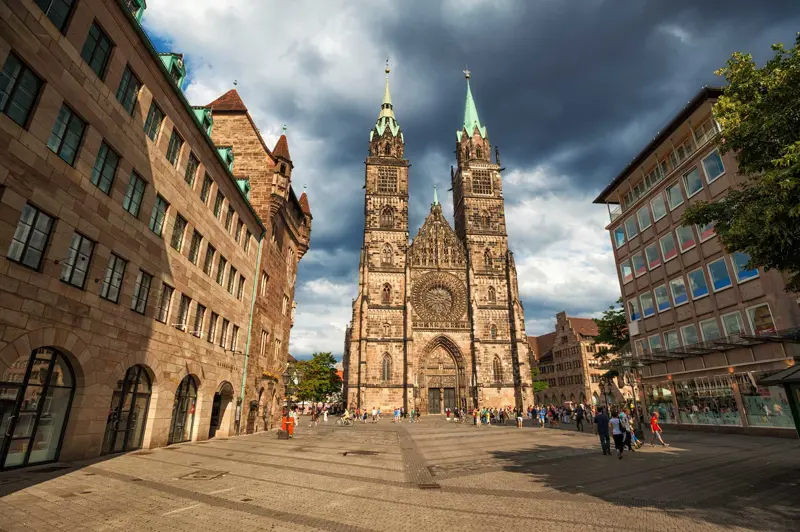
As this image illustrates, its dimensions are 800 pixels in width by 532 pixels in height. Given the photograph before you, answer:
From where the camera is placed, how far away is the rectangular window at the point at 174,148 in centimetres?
1375

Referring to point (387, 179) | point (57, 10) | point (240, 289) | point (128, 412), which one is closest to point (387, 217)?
point (387, 179)

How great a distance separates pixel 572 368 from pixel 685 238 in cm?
5250

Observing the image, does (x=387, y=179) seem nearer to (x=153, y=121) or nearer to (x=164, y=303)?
(x=153, y=121)

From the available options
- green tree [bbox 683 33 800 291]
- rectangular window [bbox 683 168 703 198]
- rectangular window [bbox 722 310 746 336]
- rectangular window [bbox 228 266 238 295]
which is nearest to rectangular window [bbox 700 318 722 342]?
rectangular window [bbox 722 310 746 336]

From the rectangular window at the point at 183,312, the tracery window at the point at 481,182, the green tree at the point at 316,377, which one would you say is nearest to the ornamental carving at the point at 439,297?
the tracery window at the point at 481,182

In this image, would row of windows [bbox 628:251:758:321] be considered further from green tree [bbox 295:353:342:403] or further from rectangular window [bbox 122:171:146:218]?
green tree [bbox 295:353:342:403]

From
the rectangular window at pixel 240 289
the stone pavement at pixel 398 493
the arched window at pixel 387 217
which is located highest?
the arched window at pixel 387 217

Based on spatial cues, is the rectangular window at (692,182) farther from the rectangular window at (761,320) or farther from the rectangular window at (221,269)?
the rectangular window at (221,269)

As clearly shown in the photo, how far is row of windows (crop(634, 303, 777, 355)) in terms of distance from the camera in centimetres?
2058

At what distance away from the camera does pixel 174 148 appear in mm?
14156

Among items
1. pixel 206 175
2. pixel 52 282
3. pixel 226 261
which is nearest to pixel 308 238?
pixel 226 261

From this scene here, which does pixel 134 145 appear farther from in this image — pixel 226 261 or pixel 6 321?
pixel 226 261

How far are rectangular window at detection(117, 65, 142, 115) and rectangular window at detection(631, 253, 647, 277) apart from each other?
3204 centimetres

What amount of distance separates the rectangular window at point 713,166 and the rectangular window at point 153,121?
93.0ft
